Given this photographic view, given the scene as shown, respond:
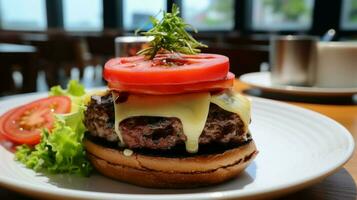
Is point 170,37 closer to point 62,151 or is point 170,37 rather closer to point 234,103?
point 234,103

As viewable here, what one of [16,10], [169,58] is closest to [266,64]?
[169,58]

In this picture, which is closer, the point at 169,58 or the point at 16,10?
the point at 169,58

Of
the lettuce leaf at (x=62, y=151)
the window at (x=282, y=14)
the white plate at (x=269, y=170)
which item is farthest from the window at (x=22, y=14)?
the white plate at (x=269, y=170)

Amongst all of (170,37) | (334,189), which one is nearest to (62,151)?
(170,37)

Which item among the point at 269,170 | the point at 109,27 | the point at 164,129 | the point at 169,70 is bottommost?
the point at 109,27

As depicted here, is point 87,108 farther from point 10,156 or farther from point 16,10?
point 16,10

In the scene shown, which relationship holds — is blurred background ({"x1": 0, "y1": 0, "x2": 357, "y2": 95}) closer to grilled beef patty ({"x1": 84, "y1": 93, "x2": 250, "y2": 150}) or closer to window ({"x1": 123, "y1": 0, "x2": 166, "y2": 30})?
window ({"x1": 123, "y1": 0, "x2": 166, "y2": 30})

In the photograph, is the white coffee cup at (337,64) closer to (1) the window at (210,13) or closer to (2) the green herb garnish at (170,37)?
(2) the green herb garnish at (170,37)
